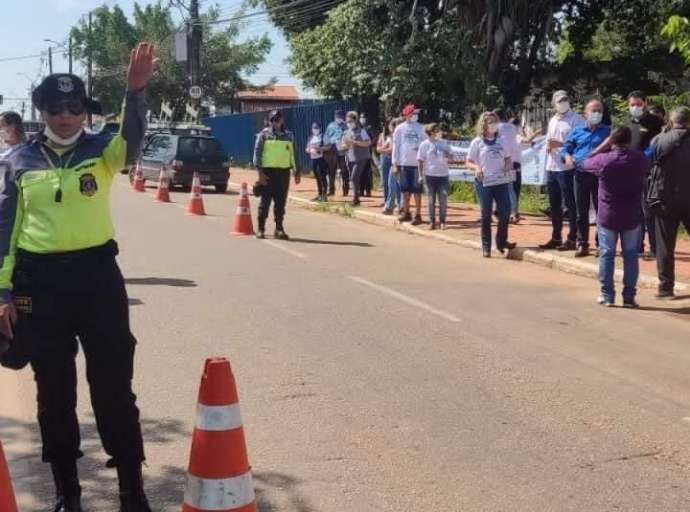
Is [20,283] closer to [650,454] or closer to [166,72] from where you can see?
[650,454]

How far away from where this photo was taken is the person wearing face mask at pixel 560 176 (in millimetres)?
12227

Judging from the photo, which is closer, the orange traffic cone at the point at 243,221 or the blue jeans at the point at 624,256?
the blue jeans at the point at 624,256

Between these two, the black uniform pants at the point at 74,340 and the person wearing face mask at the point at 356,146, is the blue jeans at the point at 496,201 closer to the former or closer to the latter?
the person wearing face mask at the point at 356,146

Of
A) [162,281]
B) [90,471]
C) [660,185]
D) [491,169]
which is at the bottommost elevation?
[90,471]

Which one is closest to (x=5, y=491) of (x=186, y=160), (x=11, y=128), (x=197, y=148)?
(x=11, y=128)

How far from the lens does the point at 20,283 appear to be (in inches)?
155

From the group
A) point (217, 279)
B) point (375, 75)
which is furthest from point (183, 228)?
point (375, 75)

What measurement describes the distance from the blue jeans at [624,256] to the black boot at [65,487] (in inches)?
247

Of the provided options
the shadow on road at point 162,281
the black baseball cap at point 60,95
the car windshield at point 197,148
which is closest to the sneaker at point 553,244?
the shadow on road at point 162,281

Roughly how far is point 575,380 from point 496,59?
1782 centimetres

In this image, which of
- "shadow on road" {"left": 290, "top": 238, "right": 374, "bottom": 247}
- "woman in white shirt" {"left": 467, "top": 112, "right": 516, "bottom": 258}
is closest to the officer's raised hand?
"woman in white shirt" {"left": 467, "top": 112, "right": 516, "bottom": 258}

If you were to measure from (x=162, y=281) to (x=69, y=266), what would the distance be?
21.2 feet

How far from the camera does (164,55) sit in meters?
59.0

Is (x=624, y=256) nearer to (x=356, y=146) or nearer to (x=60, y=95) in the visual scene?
(x=60, y=95)
